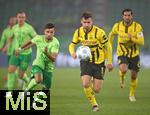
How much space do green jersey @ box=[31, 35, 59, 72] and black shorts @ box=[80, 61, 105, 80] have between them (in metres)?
0.73

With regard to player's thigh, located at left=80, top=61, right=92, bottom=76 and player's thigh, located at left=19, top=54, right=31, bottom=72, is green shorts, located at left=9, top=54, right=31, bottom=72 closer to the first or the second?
player's thigh, located at left=19, top=54, right=31, bottom=72

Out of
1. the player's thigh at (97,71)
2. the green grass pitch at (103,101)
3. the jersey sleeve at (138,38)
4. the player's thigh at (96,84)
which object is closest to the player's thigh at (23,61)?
the green grass pitch at (103,101)

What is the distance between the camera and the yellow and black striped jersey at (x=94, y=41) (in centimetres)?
1265

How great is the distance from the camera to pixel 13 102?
43.9 feet

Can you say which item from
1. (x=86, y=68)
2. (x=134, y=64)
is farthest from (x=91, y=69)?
(x=134, y=64)

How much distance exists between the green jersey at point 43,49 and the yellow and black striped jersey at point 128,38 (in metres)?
2.32

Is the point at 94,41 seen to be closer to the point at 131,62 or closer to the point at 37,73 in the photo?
the point at 37,73

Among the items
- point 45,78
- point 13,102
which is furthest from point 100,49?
point 13,102

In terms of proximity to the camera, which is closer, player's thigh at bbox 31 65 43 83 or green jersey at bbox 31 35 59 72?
player's thigh at bbox 31 65 43 83

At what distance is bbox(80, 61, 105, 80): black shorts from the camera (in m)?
12.6

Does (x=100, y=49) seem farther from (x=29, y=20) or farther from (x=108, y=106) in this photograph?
(x=29, y=20)

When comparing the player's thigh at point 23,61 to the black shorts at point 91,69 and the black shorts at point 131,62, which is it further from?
the black shorts at point 91,69

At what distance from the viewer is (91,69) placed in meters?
12.7

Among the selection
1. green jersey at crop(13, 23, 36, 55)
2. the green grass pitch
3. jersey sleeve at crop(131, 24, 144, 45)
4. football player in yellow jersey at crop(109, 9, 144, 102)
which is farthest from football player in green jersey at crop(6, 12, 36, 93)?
→ jersey sleeve at crop(131, 24, 144, 45)
